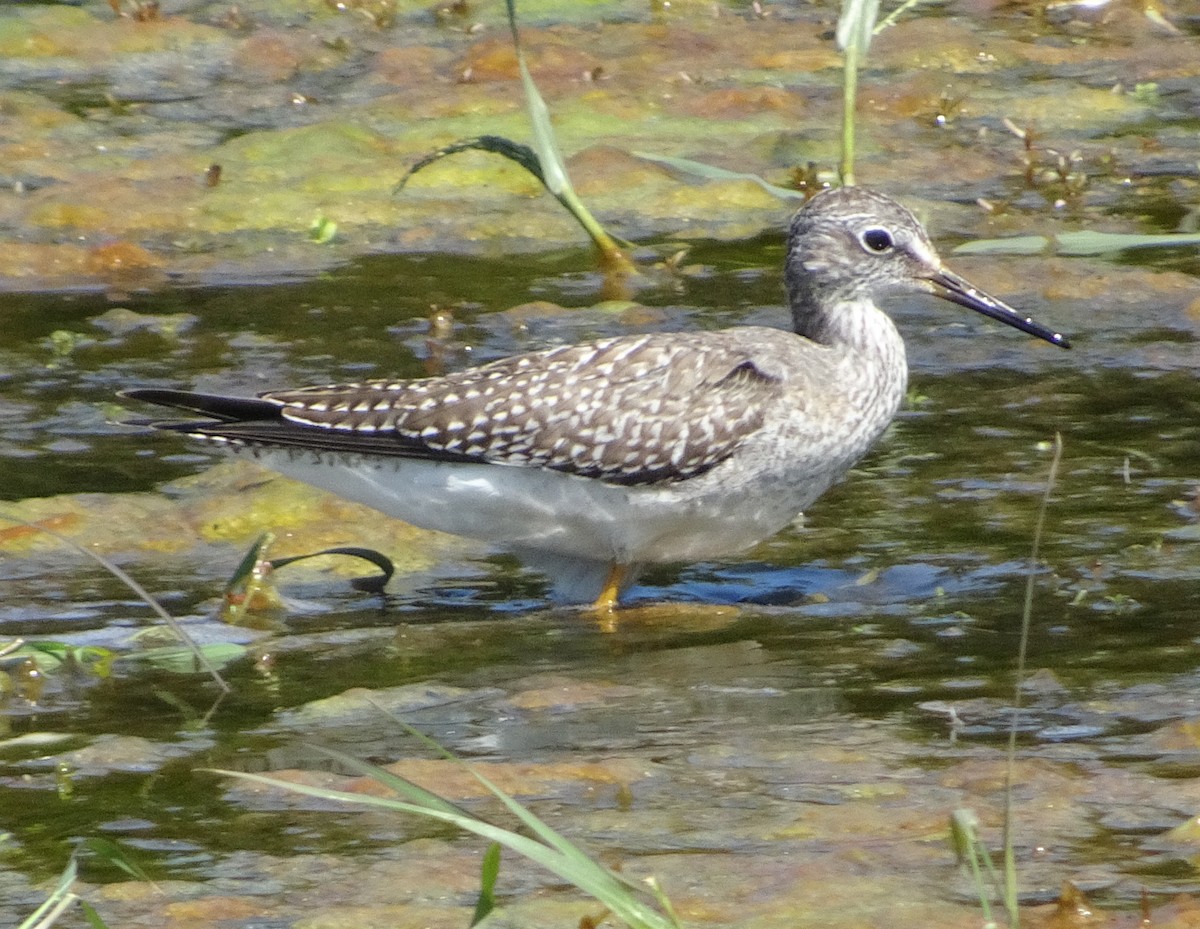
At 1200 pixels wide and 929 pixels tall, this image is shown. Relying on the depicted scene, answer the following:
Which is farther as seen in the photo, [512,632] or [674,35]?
[674,35]

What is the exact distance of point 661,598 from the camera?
21.2ft

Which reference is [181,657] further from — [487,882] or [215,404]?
[487,882]

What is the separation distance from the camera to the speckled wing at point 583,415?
20.2 feet

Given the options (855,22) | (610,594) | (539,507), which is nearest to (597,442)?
(539,507)

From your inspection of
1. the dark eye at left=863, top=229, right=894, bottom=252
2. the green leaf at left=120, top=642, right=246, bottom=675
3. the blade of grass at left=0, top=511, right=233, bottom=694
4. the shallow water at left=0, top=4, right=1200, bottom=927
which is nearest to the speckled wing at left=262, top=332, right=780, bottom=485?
the shallow water at left=0, top=4, right=1200, bottom=927

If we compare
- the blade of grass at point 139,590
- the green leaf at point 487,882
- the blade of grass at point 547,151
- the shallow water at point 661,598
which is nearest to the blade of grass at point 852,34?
the shallow water at point 661,598

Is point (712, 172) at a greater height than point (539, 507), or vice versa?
point (712, 172)

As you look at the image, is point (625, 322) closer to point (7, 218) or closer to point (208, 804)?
point (7, 218)

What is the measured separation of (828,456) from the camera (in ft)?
20.3

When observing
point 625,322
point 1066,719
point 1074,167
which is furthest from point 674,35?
point 1066,719

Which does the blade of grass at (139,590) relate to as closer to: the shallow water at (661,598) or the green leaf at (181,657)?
the green leaf at (181,657)

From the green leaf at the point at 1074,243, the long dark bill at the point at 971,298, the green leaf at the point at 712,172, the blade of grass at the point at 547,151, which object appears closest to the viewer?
the long dark bill at the point at 971,298

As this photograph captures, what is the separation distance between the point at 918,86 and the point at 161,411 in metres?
4.73

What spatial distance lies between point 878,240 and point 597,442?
124cm
